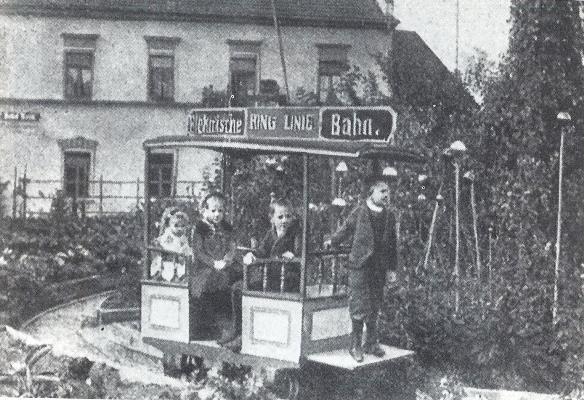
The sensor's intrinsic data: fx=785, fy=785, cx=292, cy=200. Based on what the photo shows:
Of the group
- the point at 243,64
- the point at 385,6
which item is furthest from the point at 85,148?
the point at 385,6

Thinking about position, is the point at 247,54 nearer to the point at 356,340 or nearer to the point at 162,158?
the point at 162,158

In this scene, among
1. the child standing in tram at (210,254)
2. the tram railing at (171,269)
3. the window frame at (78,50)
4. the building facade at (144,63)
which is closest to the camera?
the child standing in tram at (210,254)

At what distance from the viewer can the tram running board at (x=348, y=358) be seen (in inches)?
213

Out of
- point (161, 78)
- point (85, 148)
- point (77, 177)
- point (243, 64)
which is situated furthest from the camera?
point (161, 78)

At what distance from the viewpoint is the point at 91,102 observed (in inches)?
586

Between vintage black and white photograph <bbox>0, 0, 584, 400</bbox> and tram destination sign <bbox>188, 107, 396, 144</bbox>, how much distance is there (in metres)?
0.01

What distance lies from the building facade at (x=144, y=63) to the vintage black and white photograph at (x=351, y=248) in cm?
128

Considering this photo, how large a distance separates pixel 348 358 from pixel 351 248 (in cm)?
78

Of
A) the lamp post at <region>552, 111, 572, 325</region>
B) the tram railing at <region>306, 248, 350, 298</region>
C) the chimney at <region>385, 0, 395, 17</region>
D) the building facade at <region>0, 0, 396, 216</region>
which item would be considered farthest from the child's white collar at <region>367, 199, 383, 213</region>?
the chimney at <region>385, 0, 395, 17</region>

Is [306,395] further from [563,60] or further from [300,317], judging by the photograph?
[563,60]

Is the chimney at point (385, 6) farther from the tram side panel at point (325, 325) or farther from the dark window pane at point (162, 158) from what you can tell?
the tram side panel at point (325, 325)

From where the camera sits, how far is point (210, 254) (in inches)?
241

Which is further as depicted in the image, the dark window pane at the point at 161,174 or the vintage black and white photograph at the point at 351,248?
the dark window pane at the point at 161,174

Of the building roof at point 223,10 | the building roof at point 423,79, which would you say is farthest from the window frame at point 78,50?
the building roof at point 423,79
